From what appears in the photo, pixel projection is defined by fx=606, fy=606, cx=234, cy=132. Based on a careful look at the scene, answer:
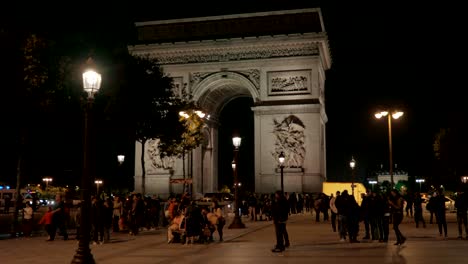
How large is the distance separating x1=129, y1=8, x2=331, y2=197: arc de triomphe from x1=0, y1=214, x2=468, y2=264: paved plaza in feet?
86.6

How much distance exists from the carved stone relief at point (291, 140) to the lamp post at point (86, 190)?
34.6m

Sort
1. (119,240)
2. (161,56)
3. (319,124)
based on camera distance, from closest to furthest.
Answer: (119,240), (319,124), (161,56)

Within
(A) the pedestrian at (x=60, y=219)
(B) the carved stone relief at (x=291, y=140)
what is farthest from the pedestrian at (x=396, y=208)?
(B) the carved stone relief at (x=291, y=140)

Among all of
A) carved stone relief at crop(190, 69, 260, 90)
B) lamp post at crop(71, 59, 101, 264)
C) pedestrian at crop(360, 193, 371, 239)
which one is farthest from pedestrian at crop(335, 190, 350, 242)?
carved stone relief at crop(190, 69, 260, 90)

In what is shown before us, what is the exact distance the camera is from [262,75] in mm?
48438

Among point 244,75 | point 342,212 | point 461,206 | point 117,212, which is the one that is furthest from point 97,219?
point 244,75

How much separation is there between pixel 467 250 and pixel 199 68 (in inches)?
1438

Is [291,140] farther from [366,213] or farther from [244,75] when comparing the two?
[366,213]

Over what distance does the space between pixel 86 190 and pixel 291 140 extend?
35.7m

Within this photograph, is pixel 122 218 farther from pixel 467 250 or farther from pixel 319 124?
pixel 319 124

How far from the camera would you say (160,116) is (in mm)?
35938

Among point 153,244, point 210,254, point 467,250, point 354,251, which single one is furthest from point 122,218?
point 467,250

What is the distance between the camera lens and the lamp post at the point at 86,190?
11.8 metres

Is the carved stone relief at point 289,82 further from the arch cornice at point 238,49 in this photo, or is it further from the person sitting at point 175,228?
the person sitting at point 175,228
